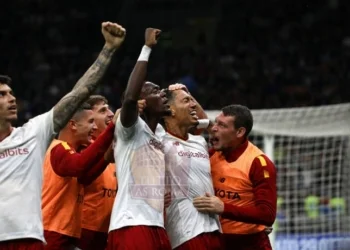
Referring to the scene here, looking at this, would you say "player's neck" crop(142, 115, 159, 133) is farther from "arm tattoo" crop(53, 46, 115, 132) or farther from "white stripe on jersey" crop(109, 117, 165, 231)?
"arm tattoo" crop(53, 46, 115, 132)

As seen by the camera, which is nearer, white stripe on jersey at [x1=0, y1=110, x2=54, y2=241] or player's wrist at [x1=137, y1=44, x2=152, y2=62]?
white stripe on jersey at [x1=0, y1=110, x2=54, y2=241]

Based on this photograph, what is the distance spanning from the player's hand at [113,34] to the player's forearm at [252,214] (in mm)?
1340

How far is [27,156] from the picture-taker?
546 cm

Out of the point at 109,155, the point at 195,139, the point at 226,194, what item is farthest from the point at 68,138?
the point at 226,194

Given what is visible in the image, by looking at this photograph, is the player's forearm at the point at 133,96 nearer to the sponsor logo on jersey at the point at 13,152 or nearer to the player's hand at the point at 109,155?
the player's hand at the point at 109,155

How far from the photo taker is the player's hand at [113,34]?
5.49 m

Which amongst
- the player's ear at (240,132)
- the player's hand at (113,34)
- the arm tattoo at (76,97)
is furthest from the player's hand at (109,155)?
the player's ear at (240,132)

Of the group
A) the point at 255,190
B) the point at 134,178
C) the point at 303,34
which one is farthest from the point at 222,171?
the point at 303,34

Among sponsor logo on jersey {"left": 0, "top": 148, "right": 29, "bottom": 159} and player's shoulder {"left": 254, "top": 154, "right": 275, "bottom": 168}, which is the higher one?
sponsor logo on jersey {"left": 0, "top": 148, "right": 29, "bottom": 159}

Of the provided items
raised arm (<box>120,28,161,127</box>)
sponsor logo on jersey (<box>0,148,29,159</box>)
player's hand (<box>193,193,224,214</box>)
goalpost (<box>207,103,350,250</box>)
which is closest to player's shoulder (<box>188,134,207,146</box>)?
player's hand (<box>193,193,224,214</box>)

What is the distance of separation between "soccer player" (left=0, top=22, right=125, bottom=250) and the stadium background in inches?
442

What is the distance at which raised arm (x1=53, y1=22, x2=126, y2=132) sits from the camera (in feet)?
18.0

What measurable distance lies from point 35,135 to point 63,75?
43.4 feet

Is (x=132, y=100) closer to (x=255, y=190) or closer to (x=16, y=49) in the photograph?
(x=255, y=190)
